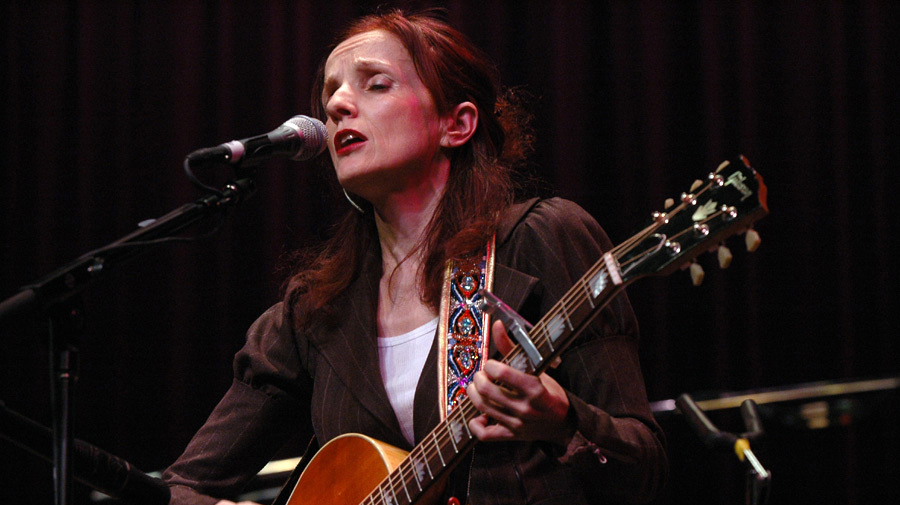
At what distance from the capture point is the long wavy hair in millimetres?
2123

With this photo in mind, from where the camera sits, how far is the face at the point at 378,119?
215cm

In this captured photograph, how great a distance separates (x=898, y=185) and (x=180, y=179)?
3.20 meters

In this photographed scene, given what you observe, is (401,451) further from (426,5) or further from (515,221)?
(426,5)

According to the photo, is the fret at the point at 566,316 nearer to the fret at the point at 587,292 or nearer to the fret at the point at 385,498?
the fret at the point at 587,292

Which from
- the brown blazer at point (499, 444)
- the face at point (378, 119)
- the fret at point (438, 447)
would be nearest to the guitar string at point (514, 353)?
the fret at point (438, 447)

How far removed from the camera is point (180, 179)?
12.2 feet

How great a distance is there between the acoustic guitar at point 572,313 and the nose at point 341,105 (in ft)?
2.56

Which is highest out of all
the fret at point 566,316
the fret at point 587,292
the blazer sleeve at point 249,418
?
the fret at point 587,292

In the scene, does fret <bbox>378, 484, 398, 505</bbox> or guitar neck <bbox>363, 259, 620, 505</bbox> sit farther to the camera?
fret <bbox>378, 484, 398, 505</bbox>

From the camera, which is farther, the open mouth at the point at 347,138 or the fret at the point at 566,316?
the open mouth at the point at 347,138

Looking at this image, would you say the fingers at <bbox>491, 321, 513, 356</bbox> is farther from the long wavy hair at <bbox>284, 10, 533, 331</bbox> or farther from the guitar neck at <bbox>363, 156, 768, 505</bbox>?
the long wavy hair at <bbox>284, 10, 533, 331</bbox>

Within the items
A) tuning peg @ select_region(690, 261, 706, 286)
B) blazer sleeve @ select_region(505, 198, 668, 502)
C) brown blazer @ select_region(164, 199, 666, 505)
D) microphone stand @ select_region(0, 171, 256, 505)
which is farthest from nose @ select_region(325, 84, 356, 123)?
tuning peg @ select_region(690, 261, 706, 286)

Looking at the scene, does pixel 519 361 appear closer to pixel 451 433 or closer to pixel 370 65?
pixel 451 433

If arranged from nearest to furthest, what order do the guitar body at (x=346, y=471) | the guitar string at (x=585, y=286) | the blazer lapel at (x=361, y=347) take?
the guitar string at (x=585, y=286)
the guitar body at (x=346, y=471)
the blazer lapel at (x=361, y=347)
